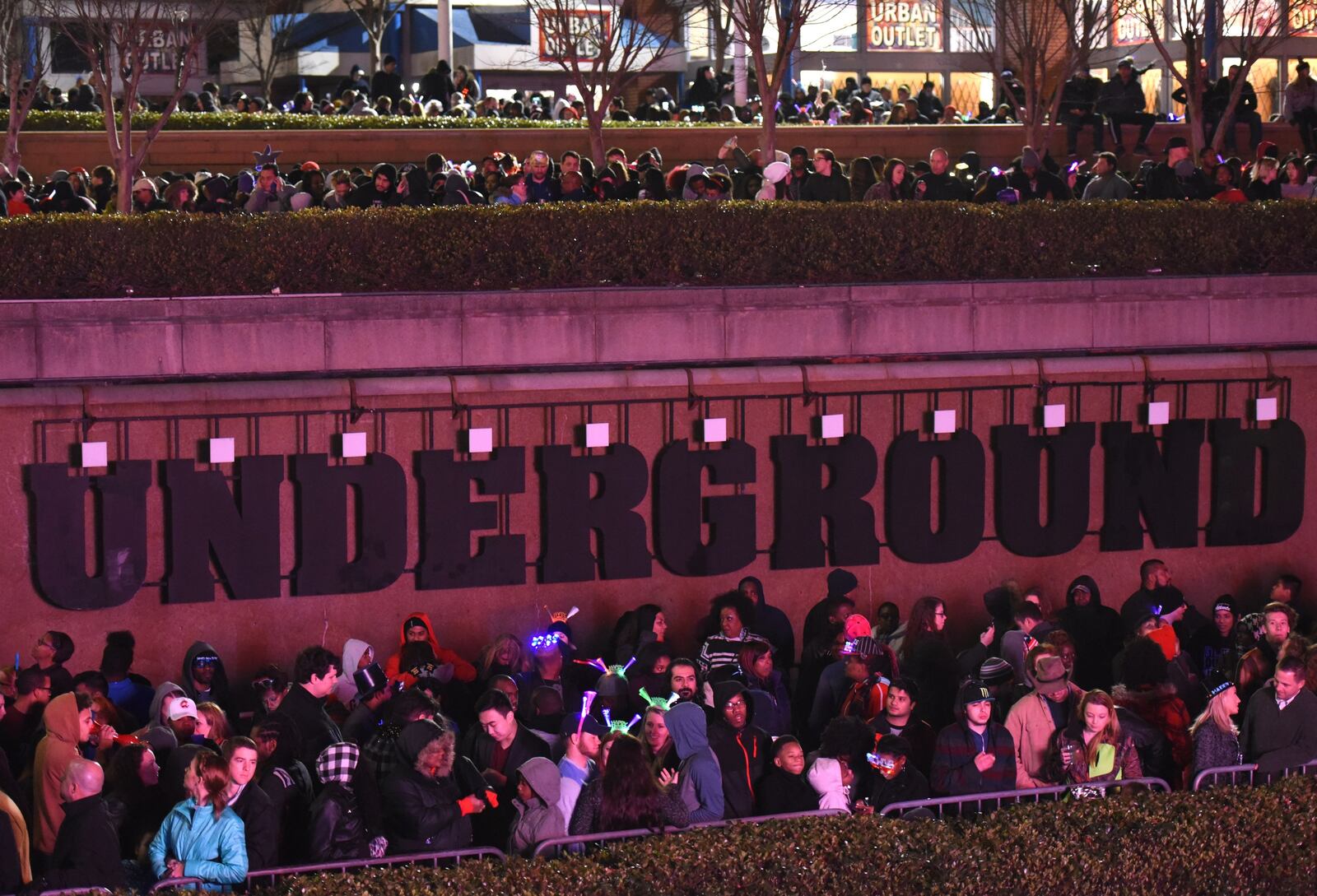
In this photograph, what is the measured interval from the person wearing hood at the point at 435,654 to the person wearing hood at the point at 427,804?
270 centimetres

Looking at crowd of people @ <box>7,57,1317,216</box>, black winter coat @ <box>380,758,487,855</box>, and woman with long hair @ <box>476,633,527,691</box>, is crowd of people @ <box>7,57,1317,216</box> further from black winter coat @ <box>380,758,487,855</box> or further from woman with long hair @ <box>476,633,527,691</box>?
black winter coat @ <box>380,758,487,855</box>

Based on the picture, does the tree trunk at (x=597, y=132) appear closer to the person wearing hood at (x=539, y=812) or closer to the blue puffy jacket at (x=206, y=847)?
the person wearing hood at (x=539, y=812)

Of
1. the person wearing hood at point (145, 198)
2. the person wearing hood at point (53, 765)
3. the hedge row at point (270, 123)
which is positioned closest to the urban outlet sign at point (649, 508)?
the person wearing hood at point (53, 765)

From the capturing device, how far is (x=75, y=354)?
502 inches

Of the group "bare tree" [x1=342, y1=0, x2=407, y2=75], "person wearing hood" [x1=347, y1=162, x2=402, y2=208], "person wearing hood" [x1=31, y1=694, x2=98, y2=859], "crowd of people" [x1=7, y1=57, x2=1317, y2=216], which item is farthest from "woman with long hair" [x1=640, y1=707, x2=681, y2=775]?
"bare tree" [x1=342, y1=0, x2=407, y2=75]

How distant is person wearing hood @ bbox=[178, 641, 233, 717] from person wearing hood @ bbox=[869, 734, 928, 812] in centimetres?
423

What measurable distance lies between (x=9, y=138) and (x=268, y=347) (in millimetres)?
11000

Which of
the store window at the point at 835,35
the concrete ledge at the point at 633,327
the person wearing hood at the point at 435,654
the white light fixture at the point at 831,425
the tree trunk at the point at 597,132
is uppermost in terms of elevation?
the store window at the point at 835,35

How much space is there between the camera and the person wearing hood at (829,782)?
10.3 metres

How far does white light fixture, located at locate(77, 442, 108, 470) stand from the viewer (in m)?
12.9

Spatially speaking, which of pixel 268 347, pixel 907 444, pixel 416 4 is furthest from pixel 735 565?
pixel 416 4

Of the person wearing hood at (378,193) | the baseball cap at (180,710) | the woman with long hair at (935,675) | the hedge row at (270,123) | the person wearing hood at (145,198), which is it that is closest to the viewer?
the baseball cap at (180,710)

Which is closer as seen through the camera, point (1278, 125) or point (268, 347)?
point (268, 347)

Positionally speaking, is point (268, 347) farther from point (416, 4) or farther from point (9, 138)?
point (416, 4)
